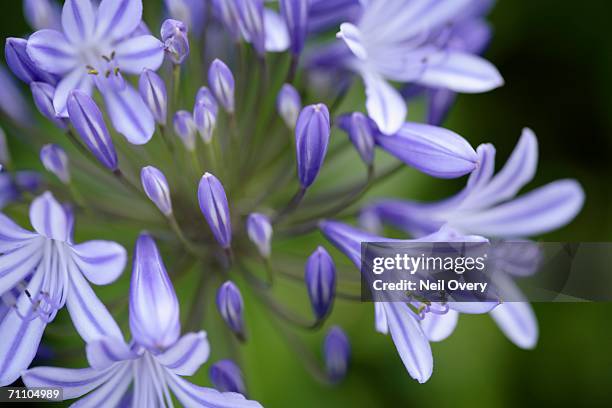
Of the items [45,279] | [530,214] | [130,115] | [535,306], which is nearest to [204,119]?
[130,115]

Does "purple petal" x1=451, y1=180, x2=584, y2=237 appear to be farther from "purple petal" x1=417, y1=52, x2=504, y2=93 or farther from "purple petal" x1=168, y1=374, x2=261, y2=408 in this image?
"purple petal" x1=168, y1=374, x2=261, y2=408

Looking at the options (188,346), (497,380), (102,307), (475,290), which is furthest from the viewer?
(497,380)

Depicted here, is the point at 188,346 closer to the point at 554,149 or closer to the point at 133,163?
A: the point at 133,163

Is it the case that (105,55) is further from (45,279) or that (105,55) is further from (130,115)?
(45,279)

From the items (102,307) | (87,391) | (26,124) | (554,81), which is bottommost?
(87,391)

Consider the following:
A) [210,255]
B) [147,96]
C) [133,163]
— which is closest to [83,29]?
[147,96]

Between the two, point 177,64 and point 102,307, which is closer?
point 102,307

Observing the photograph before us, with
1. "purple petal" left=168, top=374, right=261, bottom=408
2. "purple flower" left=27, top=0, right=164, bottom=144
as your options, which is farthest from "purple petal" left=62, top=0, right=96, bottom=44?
"purple petal" left=168, top=374, right=261, bottom=408
